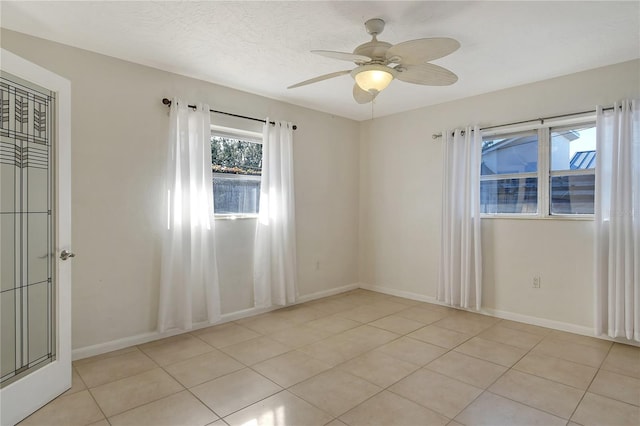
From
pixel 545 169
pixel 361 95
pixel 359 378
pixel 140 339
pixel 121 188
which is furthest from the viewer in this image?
pixel 545 169

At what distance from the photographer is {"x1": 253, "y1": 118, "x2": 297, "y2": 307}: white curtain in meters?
3.98

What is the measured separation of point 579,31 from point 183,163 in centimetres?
339

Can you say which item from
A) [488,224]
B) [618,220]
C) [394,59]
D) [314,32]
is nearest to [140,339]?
[314,32]

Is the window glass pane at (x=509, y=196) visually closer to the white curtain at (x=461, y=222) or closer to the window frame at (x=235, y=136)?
the white curtain at (x=461, y=222)

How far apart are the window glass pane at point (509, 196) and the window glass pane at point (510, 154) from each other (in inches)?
4.7

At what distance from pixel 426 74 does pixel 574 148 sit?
208cm

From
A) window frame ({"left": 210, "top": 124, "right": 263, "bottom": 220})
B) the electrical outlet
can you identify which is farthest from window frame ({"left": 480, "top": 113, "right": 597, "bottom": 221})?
window frame ({"left": 210, "top": 124, "right": 263, "bottom": 220})

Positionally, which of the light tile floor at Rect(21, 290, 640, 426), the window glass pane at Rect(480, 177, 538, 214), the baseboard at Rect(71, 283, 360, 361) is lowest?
the light tile floor at Rect(21, 290, 640, 426)

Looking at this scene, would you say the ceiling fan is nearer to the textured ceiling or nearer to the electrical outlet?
the textured ceiling

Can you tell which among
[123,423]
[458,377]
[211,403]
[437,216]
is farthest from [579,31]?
[123,423]

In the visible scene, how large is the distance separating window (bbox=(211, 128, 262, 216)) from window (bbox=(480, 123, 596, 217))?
105 inches

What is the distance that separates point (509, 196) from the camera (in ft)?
12.9

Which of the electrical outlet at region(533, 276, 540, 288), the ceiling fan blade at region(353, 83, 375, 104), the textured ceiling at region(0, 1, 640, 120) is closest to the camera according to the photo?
the textured ceiling at region(0, 1, 640, 120)

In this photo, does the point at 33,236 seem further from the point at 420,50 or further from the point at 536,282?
the point at 536,282
